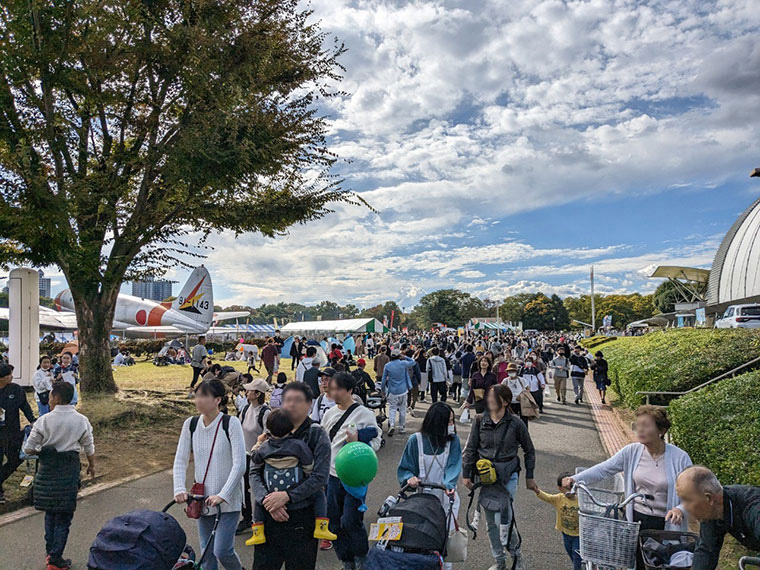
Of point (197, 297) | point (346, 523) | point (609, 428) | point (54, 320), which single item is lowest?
point (609, 428)

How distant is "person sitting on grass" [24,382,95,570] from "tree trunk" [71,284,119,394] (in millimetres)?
7752

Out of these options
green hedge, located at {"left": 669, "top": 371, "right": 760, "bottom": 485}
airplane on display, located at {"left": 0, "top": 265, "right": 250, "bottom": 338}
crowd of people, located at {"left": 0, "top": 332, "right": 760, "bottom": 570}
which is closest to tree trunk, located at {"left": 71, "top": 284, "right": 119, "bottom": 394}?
crowd of people, located at {"left": 0, "top": 332, "right": 760, "bottom": 570}

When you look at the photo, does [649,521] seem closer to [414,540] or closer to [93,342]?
[414,540]

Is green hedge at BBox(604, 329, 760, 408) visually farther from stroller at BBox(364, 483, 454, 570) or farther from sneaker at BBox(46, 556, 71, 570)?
sneaker at BBox(46, 556, 71, 570)

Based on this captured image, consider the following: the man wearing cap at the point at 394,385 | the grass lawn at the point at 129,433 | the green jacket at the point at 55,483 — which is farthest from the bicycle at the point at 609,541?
the man wearing cap at the point at 394,385

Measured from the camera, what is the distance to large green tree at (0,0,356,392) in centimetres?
936

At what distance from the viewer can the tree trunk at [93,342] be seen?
1177 cm

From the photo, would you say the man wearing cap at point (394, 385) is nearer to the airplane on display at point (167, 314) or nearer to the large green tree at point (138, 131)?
the large green tree at point (138, 131)

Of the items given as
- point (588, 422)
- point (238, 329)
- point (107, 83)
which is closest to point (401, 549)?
point (588, 422)

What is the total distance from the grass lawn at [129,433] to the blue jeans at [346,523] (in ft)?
15.2

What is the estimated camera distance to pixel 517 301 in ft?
363

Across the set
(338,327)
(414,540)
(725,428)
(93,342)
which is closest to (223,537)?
(414,540)

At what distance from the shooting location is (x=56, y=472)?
4.68 metres

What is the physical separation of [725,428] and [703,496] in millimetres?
4003
